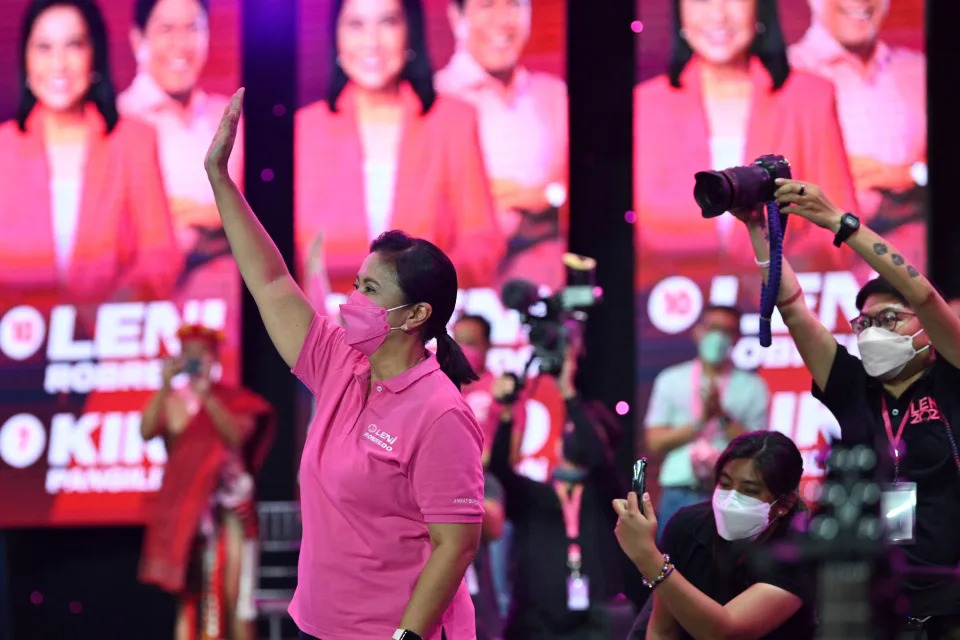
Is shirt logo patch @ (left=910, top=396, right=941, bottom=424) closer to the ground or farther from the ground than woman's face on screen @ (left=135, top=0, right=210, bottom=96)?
closer to the ground

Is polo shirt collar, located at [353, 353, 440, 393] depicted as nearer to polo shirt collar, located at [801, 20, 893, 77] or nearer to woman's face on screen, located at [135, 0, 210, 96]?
polo shirt collar, located at [801, 20, 893, 77]

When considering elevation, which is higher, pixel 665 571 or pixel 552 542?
pixel 665 571

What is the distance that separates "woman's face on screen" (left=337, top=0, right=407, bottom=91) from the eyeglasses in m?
3.39

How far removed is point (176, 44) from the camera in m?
5.96

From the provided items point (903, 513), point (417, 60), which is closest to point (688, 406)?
point (417, 60)

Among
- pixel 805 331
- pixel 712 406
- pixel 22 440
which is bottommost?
pixel 22 440

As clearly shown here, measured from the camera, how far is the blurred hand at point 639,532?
7.60ft

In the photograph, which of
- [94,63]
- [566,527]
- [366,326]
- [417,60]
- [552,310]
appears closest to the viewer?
[366,326]

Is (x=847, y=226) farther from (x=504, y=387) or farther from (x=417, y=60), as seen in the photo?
(x=417, y=60)

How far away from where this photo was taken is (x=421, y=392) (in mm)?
2268

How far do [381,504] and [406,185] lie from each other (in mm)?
3598

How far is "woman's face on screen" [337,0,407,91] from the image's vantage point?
18.7ft

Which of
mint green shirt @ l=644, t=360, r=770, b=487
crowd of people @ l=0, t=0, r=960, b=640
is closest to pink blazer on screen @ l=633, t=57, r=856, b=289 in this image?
crowd of people @ l=0, t=0, r=960, b=640

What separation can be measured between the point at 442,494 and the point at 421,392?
0.20 m
